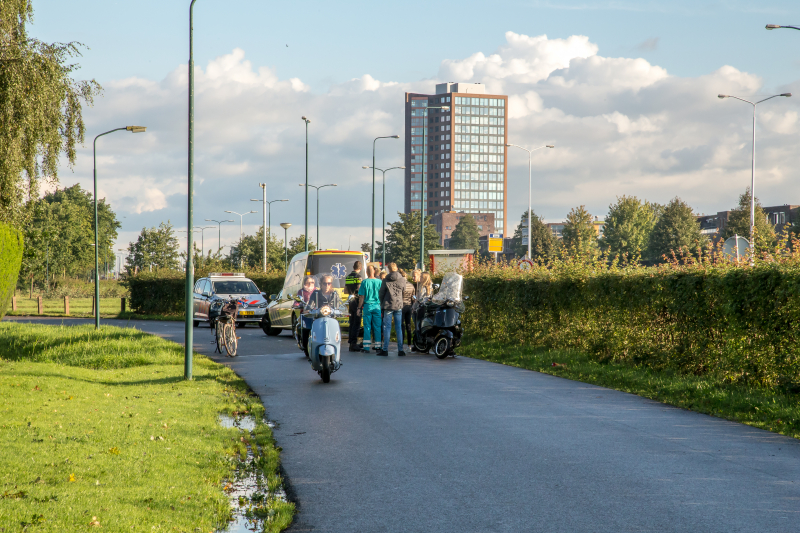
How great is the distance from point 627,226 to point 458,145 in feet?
420

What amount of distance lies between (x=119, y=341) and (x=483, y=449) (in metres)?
13.4

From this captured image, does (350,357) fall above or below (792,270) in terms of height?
below

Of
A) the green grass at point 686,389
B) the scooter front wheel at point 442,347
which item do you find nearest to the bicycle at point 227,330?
the scooter front wheel at point 442,347

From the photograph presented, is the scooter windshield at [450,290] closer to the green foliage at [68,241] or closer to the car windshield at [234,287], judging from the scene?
the car windshield at [234,287]

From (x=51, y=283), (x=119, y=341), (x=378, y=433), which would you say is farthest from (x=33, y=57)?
(x=51, y=283)

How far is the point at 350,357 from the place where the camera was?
16.1 m

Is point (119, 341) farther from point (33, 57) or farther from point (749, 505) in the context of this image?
point (749, 505)

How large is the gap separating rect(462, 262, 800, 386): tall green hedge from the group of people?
6.82 ft

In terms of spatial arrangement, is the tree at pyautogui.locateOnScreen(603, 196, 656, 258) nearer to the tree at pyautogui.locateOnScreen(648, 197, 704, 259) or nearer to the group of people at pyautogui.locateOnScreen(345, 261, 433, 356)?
the tree at pyautogui.locateOnScreen(648, 197, 704, 259)

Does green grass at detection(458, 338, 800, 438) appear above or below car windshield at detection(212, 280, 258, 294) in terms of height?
below

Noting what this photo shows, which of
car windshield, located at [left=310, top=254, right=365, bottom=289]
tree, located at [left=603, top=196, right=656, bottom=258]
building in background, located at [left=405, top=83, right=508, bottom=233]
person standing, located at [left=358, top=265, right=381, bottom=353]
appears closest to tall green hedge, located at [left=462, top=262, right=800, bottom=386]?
person standing, located at [left=358, top=265, right=381, bottom=353]

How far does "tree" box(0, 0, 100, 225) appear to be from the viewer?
1734 centimetres

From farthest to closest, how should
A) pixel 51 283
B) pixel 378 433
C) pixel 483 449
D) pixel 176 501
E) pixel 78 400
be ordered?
1. pixel 51 283
2. pixel 78 400
3. pixel 378 433
4. pixel 483 449
5. pixel 176 501

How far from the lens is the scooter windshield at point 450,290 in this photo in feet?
52.6
